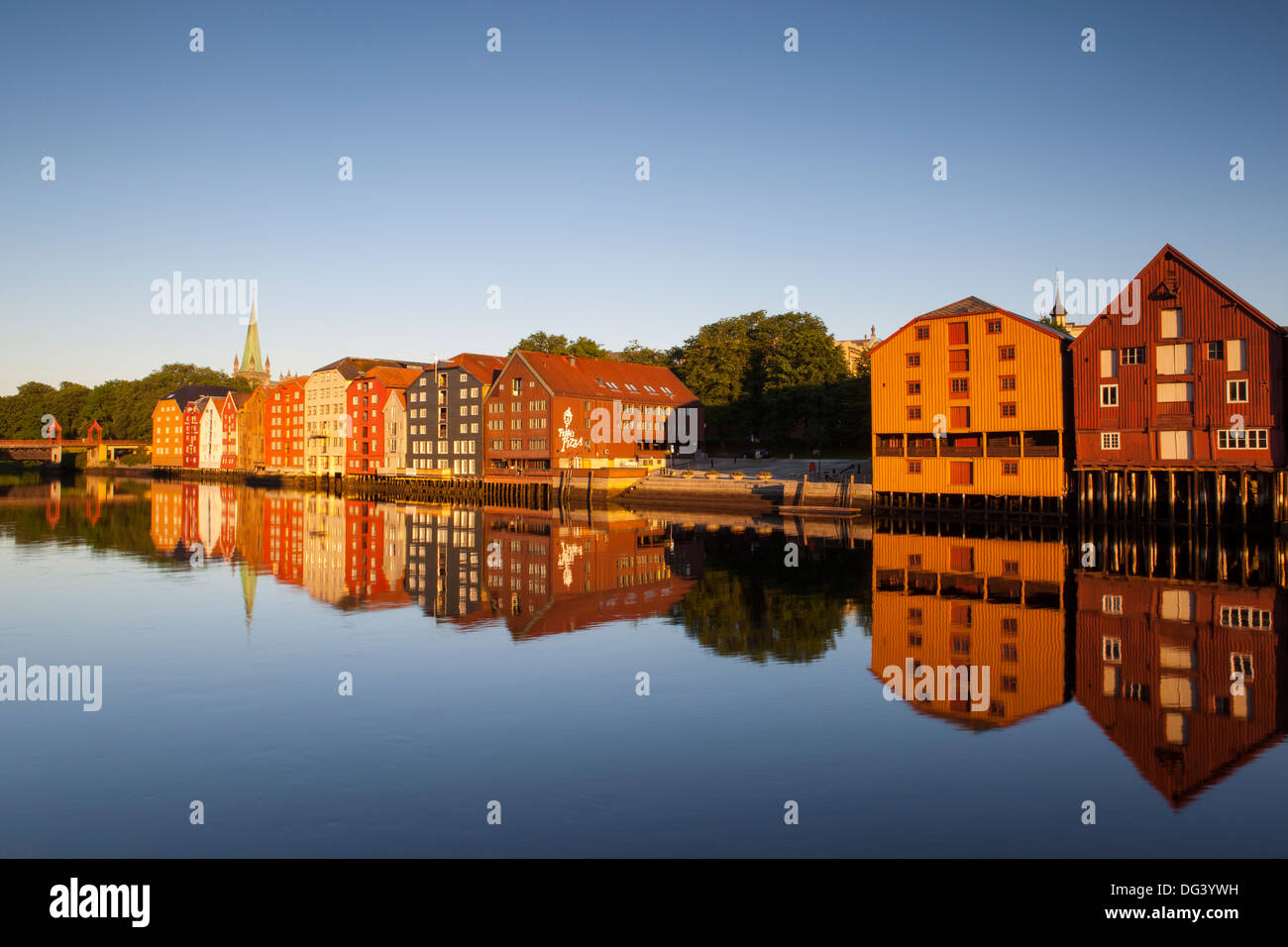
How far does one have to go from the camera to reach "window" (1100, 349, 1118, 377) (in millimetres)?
43781

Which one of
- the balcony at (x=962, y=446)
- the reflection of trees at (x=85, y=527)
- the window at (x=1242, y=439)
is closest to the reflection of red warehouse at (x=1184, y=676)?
the window at (x=1242, y=439)

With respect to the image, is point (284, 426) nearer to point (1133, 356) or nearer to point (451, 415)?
point (451, 415)

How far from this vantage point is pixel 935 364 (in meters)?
49.7

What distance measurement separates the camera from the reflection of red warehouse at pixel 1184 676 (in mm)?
11984

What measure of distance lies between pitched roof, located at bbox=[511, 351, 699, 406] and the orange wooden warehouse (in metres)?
31.2

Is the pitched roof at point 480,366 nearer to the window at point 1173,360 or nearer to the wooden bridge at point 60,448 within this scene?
the window at point 1173,360

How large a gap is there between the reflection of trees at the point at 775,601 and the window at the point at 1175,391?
18.8 metres

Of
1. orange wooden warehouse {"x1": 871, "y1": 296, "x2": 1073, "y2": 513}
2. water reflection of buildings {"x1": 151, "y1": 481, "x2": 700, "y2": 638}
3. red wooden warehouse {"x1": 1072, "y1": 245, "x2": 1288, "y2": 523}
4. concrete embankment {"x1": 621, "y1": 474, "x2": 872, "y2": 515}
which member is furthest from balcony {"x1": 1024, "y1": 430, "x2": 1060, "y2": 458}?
water reflection of buildings {"x1": 151, "y1": 481, "x2": 700, "y2": 638}

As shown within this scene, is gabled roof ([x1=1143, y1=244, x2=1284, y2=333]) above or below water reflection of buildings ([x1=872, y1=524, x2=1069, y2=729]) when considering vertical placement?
above

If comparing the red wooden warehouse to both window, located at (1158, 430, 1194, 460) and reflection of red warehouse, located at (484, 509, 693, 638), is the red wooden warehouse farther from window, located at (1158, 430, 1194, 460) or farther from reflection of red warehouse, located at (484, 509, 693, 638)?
reflection of red warehouse, located at (484, 509, 693, 638)

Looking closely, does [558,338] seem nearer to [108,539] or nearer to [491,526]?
[491,526]
